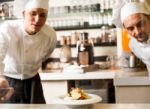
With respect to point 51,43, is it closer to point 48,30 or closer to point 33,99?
point 48,30

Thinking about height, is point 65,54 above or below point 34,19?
below

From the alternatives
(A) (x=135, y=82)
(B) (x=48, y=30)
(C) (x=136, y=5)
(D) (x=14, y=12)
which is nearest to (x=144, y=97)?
(A) (x=135, y=82)

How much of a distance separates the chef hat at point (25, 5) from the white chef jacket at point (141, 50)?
38 cm

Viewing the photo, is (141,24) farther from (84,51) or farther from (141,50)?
(84,51)

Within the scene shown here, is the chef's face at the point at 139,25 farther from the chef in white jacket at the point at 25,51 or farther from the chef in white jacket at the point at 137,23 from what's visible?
the chef in white jacket at the point at 25,51

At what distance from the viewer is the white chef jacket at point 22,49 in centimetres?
104

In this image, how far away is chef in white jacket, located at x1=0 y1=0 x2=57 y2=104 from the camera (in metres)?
1.03

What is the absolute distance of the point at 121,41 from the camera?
1.00m

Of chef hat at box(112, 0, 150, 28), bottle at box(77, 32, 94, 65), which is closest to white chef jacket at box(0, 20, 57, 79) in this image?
bottle at box(77, 32, 94, 65)

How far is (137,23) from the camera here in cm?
95

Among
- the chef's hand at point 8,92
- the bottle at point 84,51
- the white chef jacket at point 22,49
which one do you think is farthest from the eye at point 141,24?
the chef's hand at point 8,92

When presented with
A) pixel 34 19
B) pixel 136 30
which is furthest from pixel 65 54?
pixel 136 30

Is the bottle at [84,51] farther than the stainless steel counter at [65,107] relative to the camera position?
Yes

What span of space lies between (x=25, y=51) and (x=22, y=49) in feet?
0.05
